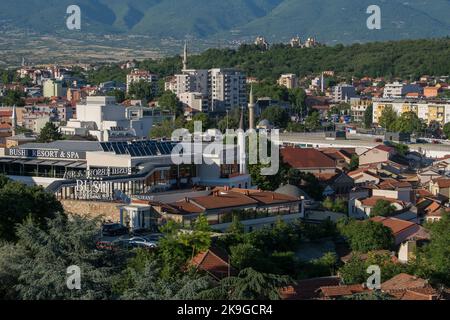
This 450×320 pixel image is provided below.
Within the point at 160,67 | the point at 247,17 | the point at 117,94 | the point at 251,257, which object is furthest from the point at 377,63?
the point at 247,17

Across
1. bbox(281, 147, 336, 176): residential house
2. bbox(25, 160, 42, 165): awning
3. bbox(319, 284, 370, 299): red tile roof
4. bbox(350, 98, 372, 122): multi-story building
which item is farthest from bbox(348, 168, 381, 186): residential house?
bbox(350, 98, 372, 122): multi-story building

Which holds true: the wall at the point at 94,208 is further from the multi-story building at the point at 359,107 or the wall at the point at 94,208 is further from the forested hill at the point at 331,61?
the forested hill at the point at 331,61

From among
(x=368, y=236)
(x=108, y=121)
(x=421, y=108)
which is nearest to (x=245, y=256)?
(x=368, y=236)

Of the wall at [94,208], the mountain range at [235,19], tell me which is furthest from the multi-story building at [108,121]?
the mountain range at [235,19]

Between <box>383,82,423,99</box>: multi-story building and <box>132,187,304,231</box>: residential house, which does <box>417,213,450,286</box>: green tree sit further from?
<box>383,82,423,99</box>: multi-story building

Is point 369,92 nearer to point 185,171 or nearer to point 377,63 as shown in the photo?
point 377,63

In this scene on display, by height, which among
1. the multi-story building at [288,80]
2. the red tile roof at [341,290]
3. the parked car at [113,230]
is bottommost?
the red tile roof at [341,290]
